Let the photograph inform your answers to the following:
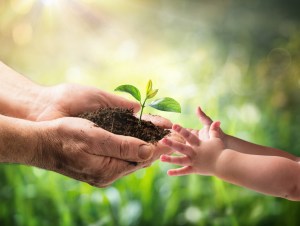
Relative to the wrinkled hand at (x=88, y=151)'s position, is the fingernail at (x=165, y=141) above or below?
above

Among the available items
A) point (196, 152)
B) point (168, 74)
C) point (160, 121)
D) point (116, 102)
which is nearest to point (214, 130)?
point (196, 152)

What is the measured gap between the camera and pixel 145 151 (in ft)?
3.52

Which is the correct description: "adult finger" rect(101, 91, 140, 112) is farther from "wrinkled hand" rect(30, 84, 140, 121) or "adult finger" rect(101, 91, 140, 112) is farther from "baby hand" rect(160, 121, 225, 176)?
"baby hand" rect(160, 121, 225, 176)

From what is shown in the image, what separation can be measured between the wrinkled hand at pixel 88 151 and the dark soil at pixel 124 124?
0.05 m

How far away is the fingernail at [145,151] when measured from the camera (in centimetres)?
107

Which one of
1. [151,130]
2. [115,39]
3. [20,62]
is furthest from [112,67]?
[151,130]

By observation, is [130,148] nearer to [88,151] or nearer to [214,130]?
[88,151]

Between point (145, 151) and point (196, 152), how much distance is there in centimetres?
11

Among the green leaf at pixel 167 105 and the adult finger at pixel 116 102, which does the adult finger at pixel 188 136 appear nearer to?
the green leaf at pixel 167 105

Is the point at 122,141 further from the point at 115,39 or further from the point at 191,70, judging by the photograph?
the point at 115,39

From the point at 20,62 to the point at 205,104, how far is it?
1.03 meters

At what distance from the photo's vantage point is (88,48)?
8.32ft

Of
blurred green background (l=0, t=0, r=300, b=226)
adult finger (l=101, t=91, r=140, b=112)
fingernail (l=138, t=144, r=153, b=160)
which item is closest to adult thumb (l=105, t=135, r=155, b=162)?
fingernail (l=138, t=144, r=153, b=160)

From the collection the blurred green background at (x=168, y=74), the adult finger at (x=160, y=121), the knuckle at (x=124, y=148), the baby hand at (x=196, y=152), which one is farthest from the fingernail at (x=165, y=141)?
the blurred green background at (x=168, y=74)
